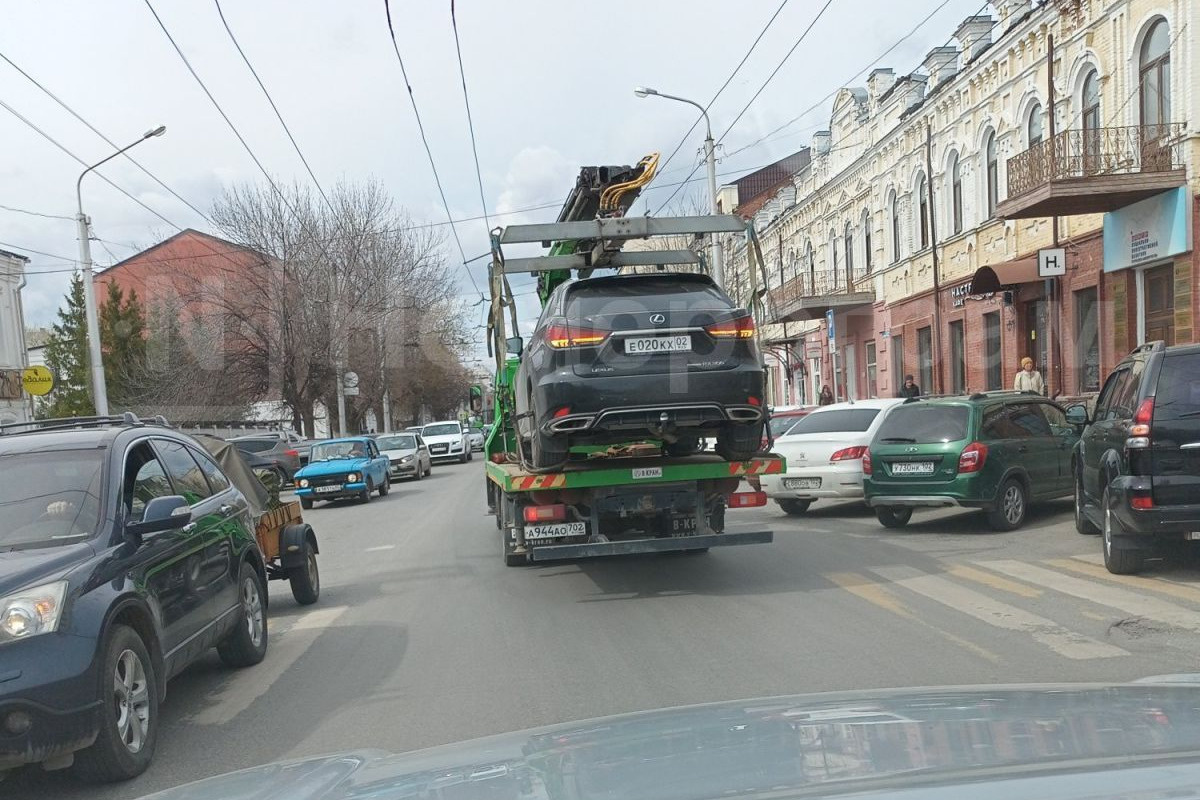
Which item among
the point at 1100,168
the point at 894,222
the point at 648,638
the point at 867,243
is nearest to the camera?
the point at 648,638

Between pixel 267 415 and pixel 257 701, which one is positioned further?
pixel 267 415

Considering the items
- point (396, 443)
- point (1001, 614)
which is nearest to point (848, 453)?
point (1001, 614)

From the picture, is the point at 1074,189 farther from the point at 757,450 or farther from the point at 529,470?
the point at 529,470

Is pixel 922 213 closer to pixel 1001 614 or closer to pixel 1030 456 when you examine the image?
pixel 1030 456

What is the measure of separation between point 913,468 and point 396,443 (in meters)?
22.0

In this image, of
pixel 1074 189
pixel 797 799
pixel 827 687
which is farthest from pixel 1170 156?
pixel 797 799

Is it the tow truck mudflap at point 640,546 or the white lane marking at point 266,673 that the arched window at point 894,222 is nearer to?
the tow truck mudflap at point 640,546

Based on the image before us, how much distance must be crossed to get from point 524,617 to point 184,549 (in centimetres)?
301

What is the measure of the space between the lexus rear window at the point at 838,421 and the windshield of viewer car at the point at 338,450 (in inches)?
512

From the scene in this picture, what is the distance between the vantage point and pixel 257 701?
6.08 meters

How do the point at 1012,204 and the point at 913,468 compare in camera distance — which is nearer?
the point at 913,468

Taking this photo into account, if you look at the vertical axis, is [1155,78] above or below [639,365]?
above

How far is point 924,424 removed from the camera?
12266 mm

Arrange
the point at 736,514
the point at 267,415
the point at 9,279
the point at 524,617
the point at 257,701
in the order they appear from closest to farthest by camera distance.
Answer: the point at 257,701
the point at 524,617
the point at 736,514
the point at 9,279
the point at 267,415
